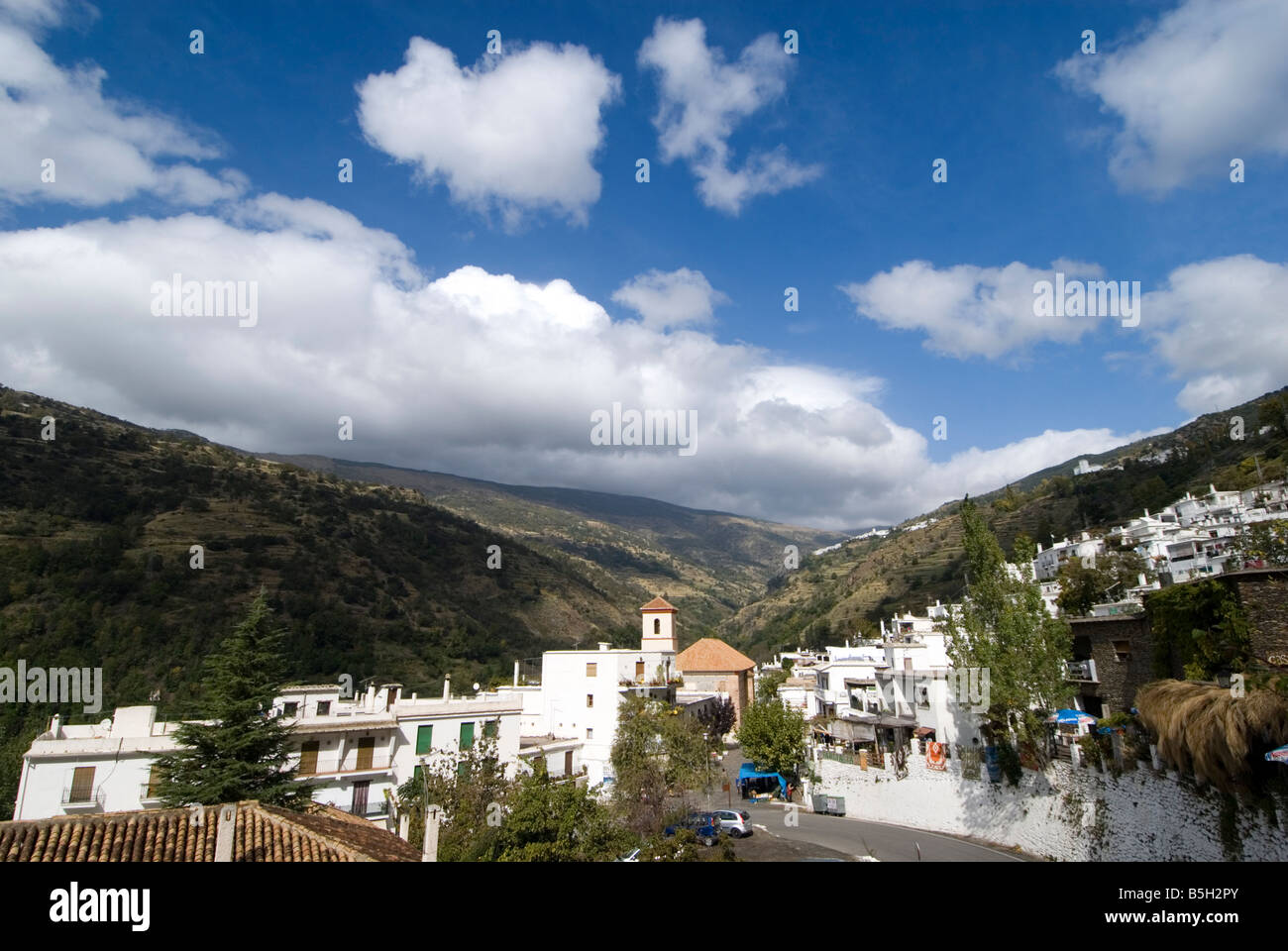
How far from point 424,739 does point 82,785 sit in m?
11.7

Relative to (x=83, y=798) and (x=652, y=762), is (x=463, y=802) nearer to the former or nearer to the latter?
(x=652, y=762)

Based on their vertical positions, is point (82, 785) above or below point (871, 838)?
above

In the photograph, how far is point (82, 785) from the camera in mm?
22406

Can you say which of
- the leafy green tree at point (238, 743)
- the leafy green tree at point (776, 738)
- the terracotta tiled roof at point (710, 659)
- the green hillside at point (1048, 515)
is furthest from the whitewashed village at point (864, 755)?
the green hillside at point (1048, 515)

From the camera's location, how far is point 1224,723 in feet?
45.2

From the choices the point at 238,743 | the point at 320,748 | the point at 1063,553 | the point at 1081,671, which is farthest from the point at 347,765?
the point at 1063,553

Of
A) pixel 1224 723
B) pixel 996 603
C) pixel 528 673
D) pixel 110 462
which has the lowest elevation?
pixel 528 673

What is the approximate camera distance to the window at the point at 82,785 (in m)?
22.3

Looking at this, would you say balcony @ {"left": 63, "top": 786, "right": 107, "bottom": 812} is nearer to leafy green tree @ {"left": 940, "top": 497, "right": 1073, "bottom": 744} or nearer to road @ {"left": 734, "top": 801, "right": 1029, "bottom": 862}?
road @ {"left": 734, "top": 801, "right": 1029, "bottom": 862}

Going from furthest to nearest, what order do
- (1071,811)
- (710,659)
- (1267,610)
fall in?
(710,659), (1071,811), (1267,610)

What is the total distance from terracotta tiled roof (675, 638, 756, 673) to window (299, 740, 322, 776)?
38.2m
